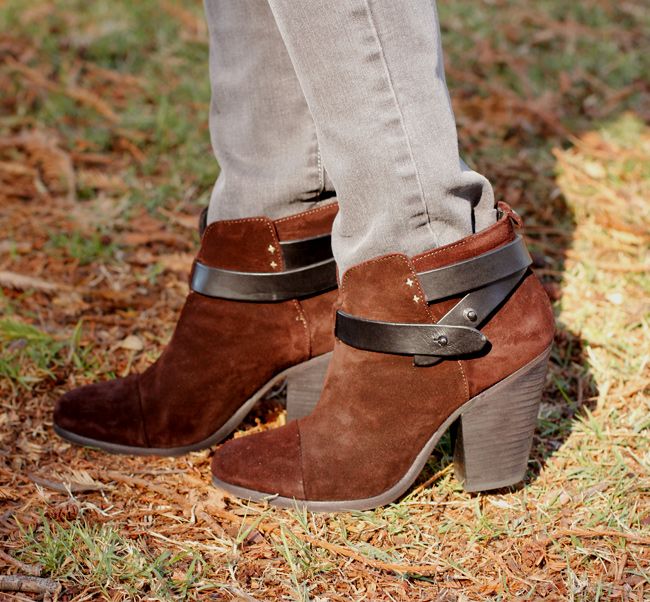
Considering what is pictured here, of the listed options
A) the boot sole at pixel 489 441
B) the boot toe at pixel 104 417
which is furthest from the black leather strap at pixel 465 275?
the boot toe at pixel 104 417

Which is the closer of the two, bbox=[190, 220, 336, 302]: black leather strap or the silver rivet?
the silver rivet

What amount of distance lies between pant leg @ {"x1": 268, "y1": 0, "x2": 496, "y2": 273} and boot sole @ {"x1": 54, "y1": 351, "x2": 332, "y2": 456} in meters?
0.37

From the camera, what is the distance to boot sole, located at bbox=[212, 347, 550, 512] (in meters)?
1.42

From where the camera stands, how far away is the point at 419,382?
1.40 meters

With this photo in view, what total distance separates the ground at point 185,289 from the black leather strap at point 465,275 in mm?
424

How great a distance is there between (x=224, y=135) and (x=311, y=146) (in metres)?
0.19

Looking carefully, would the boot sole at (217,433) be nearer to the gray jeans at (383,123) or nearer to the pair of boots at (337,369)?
the pair of boots at (337,369)

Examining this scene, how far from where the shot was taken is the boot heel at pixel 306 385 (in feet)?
5.39

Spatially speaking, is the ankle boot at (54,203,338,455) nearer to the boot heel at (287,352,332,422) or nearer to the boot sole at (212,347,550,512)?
the boot heel at (287,352,332,422)

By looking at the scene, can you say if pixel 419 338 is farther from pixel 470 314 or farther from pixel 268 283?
pixel 268 283

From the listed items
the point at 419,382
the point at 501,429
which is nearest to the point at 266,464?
the point at 419,382

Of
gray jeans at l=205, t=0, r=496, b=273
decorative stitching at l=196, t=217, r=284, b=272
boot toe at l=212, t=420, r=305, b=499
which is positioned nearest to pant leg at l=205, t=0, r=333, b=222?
decorative stitching at l=196, t=217, r=284, b=272

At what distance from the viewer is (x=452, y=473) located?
1585 millimetres

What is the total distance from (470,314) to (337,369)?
0.86 feet
